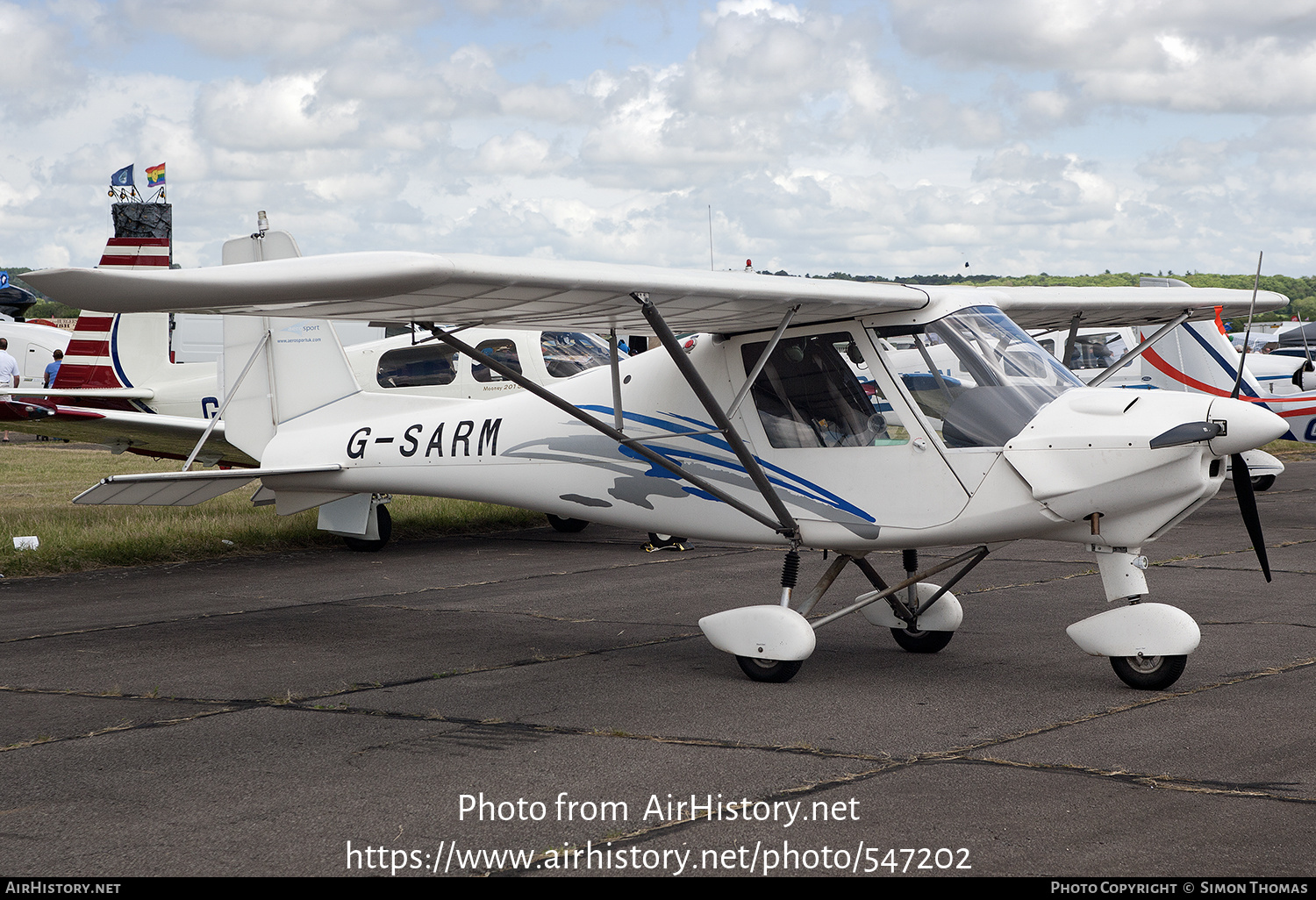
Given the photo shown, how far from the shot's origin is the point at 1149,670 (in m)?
6.14

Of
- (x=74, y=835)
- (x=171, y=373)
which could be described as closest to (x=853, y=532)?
(x=74, y=835)

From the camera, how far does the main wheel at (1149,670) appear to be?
19.9 ft

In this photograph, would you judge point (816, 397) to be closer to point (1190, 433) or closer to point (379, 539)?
point (1190, 433)

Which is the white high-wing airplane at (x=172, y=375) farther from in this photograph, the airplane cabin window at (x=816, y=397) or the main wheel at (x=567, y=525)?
the airplane cabin window at (x=816, y=397)

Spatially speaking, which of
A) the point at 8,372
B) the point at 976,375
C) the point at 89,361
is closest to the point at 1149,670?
the point at 976,375

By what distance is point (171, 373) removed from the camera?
49.8ft

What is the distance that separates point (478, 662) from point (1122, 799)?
4.04 meters

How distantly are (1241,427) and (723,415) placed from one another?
258 cm

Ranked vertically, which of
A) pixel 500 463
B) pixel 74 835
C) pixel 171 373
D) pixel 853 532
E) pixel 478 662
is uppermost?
pixel 171 373

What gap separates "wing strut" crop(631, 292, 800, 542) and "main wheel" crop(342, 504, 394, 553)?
699cm

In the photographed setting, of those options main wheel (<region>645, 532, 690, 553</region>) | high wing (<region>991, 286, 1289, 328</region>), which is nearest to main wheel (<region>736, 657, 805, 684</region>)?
high wing (<region>991, 286, 1289, 328</region>)

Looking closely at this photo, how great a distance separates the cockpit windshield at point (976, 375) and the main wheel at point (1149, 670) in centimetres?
132

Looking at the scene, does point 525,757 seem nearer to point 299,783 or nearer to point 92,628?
point 299,783

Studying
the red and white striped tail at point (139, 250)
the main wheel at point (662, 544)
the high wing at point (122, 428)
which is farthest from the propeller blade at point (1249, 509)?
the red and white striped tail at point (139, 250)
